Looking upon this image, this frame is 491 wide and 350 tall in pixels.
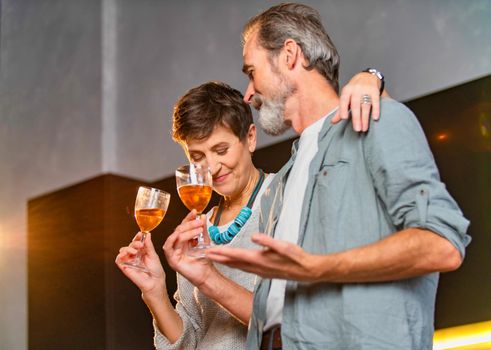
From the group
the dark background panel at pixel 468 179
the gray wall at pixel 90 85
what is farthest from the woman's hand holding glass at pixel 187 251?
the gray wall at pixel 90 85

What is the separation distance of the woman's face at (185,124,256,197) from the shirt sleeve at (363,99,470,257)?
75 cm

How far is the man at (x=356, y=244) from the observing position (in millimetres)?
1150

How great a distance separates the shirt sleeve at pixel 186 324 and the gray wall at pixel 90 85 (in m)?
1.61

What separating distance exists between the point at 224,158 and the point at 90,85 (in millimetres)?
2712

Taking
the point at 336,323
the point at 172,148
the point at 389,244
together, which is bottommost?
the point at 336,323

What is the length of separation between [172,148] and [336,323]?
9.75 ft

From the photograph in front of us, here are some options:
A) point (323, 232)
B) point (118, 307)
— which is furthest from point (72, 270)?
point (323, 232)

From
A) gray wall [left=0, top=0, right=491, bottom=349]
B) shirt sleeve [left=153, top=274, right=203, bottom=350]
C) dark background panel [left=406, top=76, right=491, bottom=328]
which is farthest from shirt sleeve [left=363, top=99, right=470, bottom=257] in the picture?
gray wall [left=0, top=0, right=491, bottom=349]

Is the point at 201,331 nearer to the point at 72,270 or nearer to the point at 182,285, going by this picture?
the point at 182,285

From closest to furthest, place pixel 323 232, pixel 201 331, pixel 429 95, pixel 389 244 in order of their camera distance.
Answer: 1. pixel 389 244
2. pixel 323 232
3. pixel 201 331
4. pixel 429 95

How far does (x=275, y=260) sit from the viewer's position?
111 cm

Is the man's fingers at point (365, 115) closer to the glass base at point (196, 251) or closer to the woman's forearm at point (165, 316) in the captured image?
the glass base at point (196, 251)

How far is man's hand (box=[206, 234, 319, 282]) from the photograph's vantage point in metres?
1.09

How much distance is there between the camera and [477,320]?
2686 millimetres
